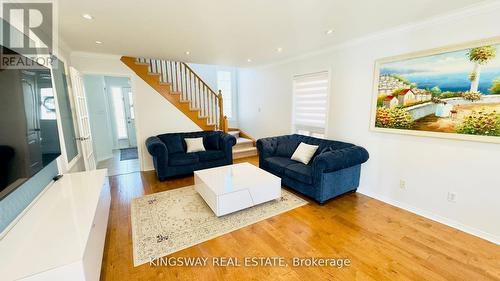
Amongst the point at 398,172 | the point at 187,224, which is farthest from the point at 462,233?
the point at 187,224

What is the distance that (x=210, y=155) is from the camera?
414cm

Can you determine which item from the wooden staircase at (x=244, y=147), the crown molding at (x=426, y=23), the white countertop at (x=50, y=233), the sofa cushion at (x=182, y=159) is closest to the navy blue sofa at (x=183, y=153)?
the sofa cushion at (x=182, y=159)

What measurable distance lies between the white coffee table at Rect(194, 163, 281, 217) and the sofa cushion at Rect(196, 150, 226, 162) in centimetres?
95

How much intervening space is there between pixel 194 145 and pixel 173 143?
45 cm

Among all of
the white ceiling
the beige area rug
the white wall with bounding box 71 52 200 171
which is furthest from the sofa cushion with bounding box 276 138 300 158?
the white wall with bounding box 71 52 200 171

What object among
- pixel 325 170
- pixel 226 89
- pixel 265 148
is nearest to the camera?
pixel 325 170

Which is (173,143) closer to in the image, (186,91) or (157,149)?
(157,149)

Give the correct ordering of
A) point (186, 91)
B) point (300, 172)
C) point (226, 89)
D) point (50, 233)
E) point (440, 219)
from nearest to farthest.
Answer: point (50, 233)
point (440, 219)
point (300, 172)
point (186, 91)
point (226, 89)

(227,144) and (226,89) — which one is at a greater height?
(226,89)

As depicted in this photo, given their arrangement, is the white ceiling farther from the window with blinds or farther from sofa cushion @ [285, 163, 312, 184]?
sofa cushion @ [285, 163, 312, 184]

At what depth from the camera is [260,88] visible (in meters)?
5.41

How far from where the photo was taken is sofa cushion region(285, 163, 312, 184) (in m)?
2.92

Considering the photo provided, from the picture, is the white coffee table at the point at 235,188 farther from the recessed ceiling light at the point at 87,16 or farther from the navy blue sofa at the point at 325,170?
the recessed ceiling light at the point at 87,16

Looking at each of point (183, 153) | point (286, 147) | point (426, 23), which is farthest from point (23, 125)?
point (426, 23)
